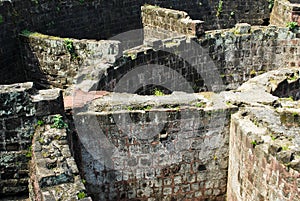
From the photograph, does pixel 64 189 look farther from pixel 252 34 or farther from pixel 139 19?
pixel 139 19

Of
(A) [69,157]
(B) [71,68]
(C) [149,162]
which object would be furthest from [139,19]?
(A) [69,157]

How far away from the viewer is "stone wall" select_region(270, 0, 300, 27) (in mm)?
14781

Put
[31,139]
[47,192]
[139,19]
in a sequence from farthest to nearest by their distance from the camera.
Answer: [139,19] < [31,139] < [47,192]

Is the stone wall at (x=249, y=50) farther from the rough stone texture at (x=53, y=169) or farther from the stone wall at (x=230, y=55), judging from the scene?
the rough stone texture at (x=53, y=169)

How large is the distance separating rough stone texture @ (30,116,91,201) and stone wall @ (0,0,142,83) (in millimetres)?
5944

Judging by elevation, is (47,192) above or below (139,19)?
below

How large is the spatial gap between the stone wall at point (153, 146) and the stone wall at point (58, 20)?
5.43 m

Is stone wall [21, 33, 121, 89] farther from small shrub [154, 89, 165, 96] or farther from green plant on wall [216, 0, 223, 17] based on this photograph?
green plant on wall [216, 0, 223, 17]

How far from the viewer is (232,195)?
27.5 ft

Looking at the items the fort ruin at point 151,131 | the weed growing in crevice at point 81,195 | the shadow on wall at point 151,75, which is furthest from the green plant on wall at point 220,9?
the weed growing in crevice at point 81,195

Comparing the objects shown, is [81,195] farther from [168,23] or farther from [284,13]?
[284,13]

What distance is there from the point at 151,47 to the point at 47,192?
5428 mm

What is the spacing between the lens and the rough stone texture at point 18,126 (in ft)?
23.5

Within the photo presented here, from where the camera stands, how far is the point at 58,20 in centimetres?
1416
